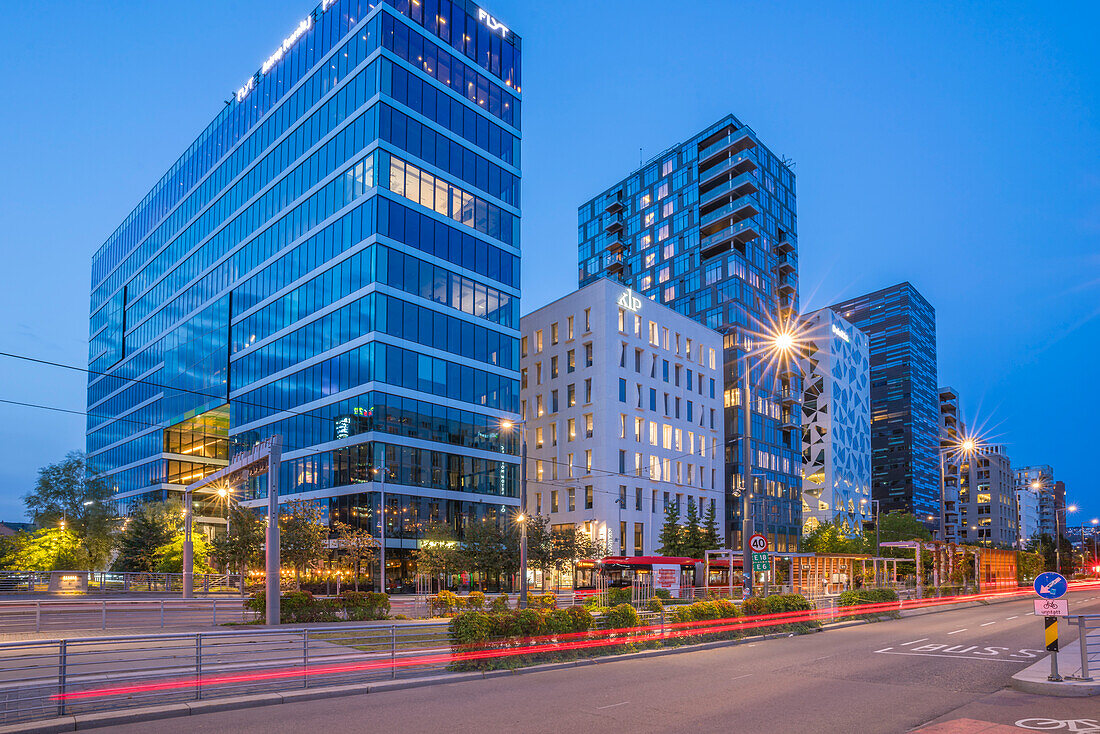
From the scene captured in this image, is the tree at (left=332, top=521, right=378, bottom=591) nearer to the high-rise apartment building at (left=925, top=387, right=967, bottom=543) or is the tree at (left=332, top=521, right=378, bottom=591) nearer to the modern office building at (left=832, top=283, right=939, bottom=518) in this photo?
the modern office building at (left=832, top=283, right=939, bottom=518)

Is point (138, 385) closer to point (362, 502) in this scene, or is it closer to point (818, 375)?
point (362, 502)

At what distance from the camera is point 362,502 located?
58.8m

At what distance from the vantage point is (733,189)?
112 m

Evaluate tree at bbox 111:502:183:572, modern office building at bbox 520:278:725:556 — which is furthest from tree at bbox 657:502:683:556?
tree at bbox 111:502:183:572

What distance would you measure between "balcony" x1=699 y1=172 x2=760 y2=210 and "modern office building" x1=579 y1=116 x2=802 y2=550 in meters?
0.16

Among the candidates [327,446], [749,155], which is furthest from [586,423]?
[749,155]

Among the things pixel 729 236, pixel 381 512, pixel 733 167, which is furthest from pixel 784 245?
pixel 381 512

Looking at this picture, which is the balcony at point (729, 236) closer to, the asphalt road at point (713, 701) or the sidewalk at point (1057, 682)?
the asphalt road at point (713, 701)

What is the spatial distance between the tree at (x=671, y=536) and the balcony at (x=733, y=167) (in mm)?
53759

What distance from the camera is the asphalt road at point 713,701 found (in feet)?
42.6

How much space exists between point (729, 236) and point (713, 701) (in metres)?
100

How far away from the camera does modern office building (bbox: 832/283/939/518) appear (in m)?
168

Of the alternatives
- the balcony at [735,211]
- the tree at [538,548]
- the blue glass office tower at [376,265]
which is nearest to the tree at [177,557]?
the blue glass office tower at [376,265]

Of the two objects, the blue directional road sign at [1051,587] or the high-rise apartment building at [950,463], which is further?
the high-rise apartment building at [950,463]
